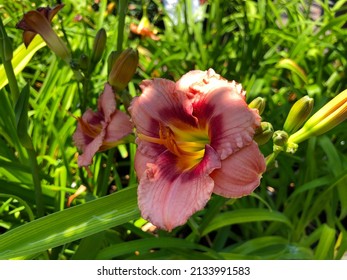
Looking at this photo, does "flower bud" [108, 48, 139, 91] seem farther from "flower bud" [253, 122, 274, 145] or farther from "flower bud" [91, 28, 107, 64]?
"flower bud" [253, 122, 274, 145]

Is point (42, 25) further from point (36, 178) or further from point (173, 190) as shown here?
point (173, 190)

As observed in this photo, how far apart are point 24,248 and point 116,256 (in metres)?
0.27

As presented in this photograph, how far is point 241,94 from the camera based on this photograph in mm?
684

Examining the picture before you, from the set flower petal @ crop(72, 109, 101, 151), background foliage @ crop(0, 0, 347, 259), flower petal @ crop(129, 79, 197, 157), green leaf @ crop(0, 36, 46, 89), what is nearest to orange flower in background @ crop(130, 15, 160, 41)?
background foliage @ crop(0, 0, 347, 259)

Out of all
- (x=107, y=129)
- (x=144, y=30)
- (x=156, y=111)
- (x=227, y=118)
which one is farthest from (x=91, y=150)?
(x=144, y=30)

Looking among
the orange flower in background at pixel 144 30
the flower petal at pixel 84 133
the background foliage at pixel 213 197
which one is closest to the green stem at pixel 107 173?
the background foliage at pixel 213 197

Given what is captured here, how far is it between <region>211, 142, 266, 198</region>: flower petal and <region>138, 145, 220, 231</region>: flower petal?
0.02 metres

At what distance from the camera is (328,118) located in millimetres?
752

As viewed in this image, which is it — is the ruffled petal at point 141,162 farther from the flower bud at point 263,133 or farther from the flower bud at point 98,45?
the flower bud at point 98,45

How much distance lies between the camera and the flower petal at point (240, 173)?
657mm
